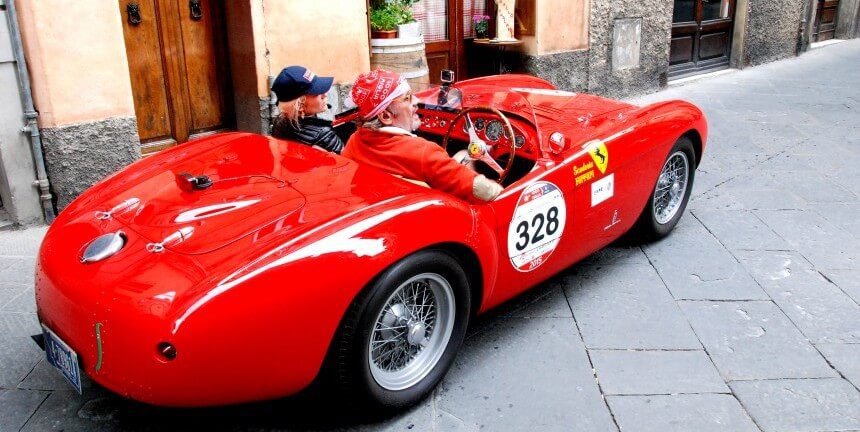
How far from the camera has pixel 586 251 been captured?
12.2ft

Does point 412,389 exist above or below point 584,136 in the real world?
below

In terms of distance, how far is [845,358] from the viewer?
323cm

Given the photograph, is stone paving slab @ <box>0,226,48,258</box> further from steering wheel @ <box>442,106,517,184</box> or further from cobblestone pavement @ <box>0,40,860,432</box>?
steering wheel @ <box>442,106,517,184</box>

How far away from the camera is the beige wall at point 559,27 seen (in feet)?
25.9

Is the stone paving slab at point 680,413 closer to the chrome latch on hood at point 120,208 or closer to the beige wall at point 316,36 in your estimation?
the chrome latch on hood at point 120,208

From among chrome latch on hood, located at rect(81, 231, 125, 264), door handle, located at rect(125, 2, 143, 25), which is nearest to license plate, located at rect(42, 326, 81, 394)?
chrome latch on hood, located at rect(81, 231, 125, 264)

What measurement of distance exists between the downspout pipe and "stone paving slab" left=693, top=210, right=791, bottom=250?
13.6ft

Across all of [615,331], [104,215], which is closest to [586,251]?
[615,331]

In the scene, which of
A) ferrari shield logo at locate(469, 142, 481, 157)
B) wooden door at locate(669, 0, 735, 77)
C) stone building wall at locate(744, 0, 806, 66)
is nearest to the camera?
ferrari shield logo at locate(469, 142, 481, 157)

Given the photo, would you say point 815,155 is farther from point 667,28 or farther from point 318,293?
point 318,293

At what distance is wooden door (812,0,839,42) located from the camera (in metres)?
13.0

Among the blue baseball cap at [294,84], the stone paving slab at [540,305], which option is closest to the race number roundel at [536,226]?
the stone paving slab at [540,305]

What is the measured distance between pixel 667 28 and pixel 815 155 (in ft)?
11.4

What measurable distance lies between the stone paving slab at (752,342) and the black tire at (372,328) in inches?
47.7
